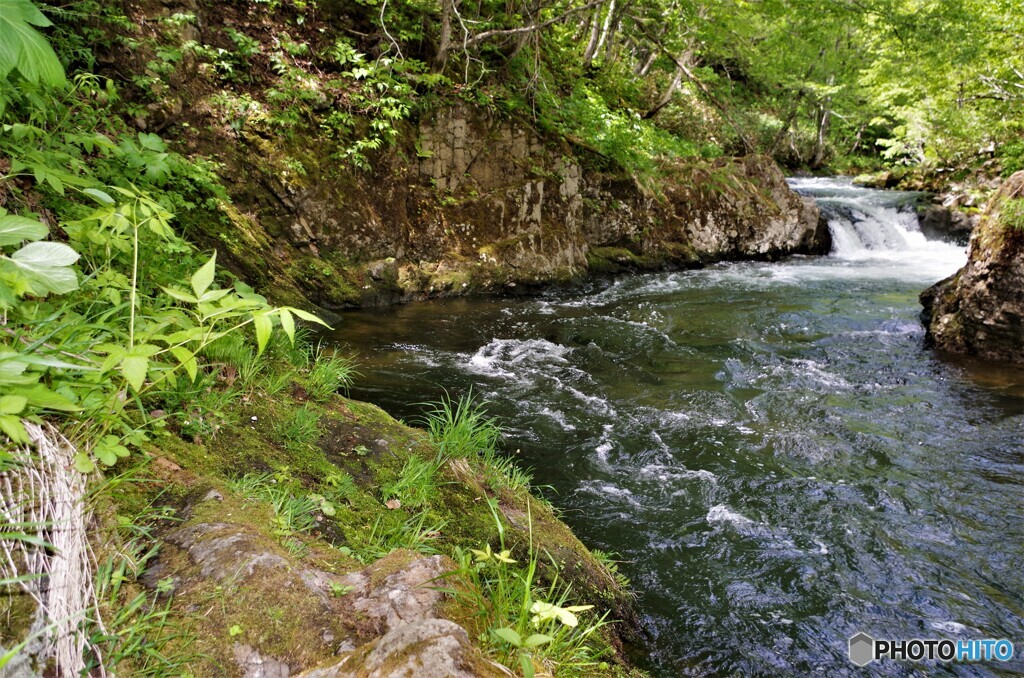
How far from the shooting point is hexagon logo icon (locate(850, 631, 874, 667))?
2.83m

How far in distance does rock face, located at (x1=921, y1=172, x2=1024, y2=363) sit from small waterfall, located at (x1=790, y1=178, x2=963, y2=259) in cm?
697

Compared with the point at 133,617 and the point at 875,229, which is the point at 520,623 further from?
the point at 875,229

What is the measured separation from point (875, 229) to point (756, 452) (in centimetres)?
1367

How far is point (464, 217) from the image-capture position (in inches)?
370

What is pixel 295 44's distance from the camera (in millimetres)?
8180

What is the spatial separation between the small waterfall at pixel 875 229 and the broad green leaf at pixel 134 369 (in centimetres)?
1573

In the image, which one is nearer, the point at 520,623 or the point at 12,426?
the point at 12,426

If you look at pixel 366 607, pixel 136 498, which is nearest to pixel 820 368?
pixel 366 607

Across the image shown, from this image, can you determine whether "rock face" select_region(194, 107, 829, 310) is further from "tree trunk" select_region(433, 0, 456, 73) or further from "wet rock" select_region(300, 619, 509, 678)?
"wet rock" select_region(300, 619, 509, 678)

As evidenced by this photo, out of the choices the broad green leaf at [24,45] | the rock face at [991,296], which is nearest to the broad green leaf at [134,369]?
the broad green leaf at [24,45]

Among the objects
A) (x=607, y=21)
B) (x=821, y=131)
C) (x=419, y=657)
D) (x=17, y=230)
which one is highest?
(x=821, y=131)
